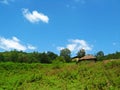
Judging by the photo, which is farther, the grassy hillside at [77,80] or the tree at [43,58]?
the tree at [43,58]

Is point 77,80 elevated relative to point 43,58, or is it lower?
lower

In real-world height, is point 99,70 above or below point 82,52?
below

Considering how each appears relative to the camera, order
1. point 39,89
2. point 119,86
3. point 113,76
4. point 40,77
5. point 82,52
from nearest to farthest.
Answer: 1. point 119,86
2. point 39,89
3. point 113,76
4. point 40,77
5. point 82,52

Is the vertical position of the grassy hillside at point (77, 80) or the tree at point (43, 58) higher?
the tree at point (43, 58)

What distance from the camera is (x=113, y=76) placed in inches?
948

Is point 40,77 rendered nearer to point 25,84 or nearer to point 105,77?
point 25,84

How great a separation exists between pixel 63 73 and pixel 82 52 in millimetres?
57940

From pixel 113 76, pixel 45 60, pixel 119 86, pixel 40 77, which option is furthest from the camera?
pixel 45 60

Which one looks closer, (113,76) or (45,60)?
(113,76)

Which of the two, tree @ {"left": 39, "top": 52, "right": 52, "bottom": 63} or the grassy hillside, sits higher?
tree @ {"left": 39, "top": 52, "right": 52, "bottom": 63}

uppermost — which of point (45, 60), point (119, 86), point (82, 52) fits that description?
point (82, 52)

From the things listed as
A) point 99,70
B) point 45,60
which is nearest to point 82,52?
point 45,60

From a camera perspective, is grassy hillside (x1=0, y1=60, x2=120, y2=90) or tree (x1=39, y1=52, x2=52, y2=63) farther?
tree (x1=39, y1=52, x2=52, y2=63)

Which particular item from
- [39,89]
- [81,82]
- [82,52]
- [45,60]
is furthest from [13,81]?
[82,52]
